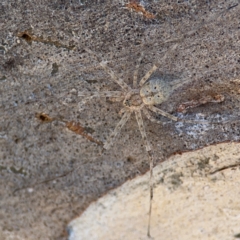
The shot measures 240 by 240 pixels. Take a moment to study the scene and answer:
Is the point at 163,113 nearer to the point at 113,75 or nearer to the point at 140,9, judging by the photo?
the point at 113,75

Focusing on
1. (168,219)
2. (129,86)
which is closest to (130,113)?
(129,86)

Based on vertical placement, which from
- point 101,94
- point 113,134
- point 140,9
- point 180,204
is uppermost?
point 140,9

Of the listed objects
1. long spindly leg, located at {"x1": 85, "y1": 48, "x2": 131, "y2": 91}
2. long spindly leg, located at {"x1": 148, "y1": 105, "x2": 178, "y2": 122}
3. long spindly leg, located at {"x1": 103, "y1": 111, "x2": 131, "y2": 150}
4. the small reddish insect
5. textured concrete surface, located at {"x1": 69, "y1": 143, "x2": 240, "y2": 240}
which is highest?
the small reddish insect

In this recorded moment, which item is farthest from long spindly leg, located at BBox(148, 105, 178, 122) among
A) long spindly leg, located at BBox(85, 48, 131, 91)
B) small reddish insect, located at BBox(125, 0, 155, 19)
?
small reddish insect, located at BBox(125, 0, 155, 19)

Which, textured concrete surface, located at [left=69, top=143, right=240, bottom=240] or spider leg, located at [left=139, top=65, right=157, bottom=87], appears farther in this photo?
spider leg, located at [left=139, top=65, right=157, bottom=87]

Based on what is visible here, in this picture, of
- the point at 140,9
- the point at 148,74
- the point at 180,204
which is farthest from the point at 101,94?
the point at 180,204

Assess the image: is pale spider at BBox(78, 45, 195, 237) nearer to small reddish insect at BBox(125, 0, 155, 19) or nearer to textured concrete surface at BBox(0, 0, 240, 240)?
textured concrete surface at BBox(0, 0, 240, 240)
